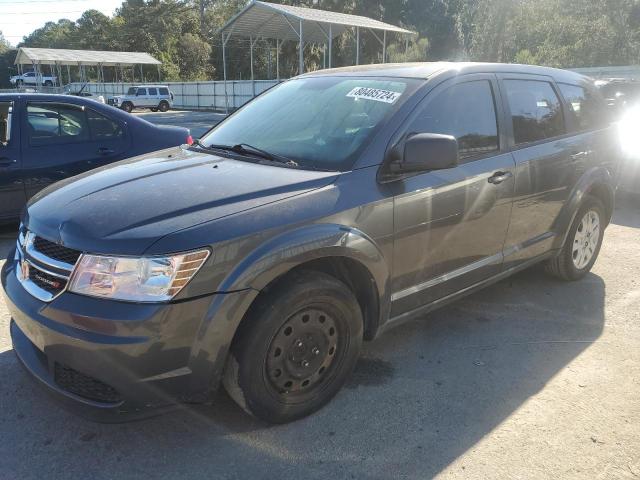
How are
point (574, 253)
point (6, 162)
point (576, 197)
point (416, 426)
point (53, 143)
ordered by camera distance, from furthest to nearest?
point (53, 143), point (6, 162), point (574, 253), point (576, 197), point (416, 426)

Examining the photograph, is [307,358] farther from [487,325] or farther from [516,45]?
[516,45]

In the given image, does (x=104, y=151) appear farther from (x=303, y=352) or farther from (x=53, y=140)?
(x=303, y=352)

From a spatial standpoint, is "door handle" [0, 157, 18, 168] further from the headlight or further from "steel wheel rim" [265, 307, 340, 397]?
"steel wheel rim" [265, 307, 340, 397]

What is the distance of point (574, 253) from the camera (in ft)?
15.3

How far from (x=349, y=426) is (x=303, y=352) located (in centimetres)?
46

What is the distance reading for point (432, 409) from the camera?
294cm

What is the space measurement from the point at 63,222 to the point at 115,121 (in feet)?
13.8

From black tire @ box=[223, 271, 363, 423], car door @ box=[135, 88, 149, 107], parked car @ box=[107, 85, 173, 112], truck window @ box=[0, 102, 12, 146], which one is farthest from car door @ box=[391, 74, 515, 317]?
car door @ box=[135, 88, 149, 107]

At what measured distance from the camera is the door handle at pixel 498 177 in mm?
3495

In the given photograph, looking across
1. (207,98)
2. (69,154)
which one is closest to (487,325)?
(69,154)

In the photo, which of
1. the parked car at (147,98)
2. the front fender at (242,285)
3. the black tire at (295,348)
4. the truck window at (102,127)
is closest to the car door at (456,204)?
the black tire at (295,348)

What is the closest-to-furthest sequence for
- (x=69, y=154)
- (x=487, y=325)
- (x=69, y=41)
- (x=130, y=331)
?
(x=130, y=331)
(x=487, y=325)
(x=69, y=154)
(x=69, y=41)

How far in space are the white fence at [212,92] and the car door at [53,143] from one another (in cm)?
2486

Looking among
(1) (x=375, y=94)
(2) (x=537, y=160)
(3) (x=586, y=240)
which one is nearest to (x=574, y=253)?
(3) (x=586, y=240)
